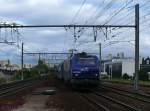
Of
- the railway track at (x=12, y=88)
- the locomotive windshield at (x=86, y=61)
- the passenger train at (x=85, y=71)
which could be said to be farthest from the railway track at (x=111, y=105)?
the locomotive windshield at (x=86, y=61)

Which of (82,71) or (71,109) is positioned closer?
(71,109)

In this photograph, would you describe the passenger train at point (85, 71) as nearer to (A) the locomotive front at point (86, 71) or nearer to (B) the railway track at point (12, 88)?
(A) the locomotive front at point (86, 71)

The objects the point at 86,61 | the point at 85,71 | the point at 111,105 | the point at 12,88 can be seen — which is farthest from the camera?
the point at 12,88

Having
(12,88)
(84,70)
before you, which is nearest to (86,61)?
(84,70)

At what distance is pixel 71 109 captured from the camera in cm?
2136

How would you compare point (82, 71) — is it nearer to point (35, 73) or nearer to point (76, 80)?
point (76, 80)

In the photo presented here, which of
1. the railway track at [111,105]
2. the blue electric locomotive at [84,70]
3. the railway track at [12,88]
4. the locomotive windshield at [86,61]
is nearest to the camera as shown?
the railway track at [111,105]

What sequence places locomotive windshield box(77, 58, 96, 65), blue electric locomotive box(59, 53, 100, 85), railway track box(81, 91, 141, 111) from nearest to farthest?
railway track box(81, 91, 141, 111) < blue electric locomotive box(59, 53, 100, 85) < locomotive windshield box(77, 58, 96, 65)

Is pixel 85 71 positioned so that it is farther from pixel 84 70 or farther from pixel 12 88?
pixel 12 88

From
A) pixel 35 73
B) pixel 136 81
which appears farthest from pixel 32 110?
pixel 35 73

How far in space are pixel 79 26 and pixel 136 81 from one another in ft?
24.6

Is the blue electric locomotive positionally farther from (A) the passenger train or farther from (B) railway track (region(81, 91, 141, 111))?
(B) railway track (region(81, 91, 141, 111))

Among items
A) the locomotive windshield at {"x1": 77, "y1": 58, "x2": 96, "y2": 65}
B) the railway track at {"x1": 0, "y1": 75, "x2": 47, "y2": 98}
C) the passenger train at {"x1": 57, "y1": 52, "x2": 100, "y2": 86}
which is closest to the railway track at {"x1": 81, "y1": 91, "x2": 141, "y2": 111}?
the passenger train at {"x1": 57, "y1": 52, "x2": 100, "y2": 86}

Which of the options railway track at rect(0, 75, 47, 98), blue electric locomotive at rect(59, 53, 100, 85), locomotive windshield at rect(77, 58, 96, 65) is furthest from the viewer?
railway track at rect(0, 75, 47, 98)
